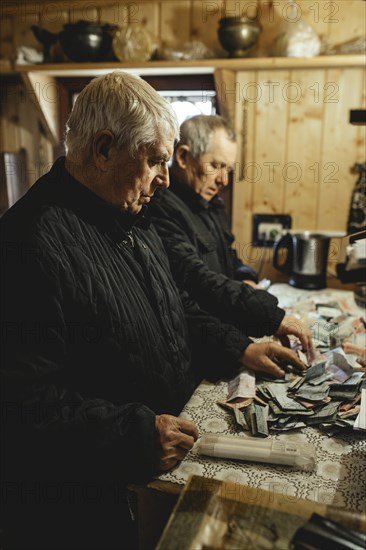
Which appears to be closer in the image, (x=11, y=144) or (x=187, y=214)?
(x=187, y=214)

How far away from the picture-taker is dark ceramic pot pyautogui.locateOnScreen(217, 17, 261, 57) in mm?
2502

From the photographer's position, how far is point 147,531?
0.99 metres

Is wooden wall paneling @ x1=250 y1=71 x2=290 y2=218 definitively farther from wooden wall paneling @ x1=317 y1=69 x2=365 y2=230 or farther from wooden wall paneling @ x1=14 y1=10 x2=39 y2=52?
wooden wall paneling @ x1=14 y1=10 x2=39 y2=52

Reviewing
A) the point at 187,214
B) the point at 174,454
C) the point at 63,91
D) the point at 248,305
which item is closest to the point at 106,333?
the point at 174,454

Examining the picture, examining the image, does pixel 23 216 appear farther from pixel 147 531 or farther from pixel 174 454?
pixel 147 531

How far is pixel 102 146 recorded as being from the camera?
1078 millimetres

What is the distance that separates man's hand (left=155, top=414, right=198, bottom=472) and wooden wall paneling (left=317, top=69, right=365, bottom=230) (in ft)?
6.65

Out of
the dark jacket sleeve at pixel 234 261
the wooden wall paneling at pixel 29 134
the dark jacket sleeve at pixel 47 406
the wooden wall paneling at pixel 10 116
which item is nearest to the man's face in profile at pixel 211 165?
the dark jacket sleeve at pixel 234 261

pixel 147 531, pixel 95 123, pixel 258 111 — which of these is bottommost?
pixel 147 531

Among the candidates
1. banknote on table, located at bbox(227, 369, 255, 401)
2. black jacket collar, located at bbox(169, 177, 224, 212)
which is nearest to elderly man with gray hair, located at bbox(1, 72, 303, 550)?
banknote on table, located at bbox(227, 369, 255, 401)

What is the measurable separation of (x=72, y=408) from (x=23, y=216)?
14.9 inches

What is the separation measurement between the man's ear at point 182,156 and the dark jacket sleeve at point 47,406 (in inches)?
45.9

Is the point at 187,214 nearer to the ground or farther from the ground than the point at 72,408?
farther from the ground

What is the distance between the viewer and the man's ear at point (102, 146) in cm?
107
